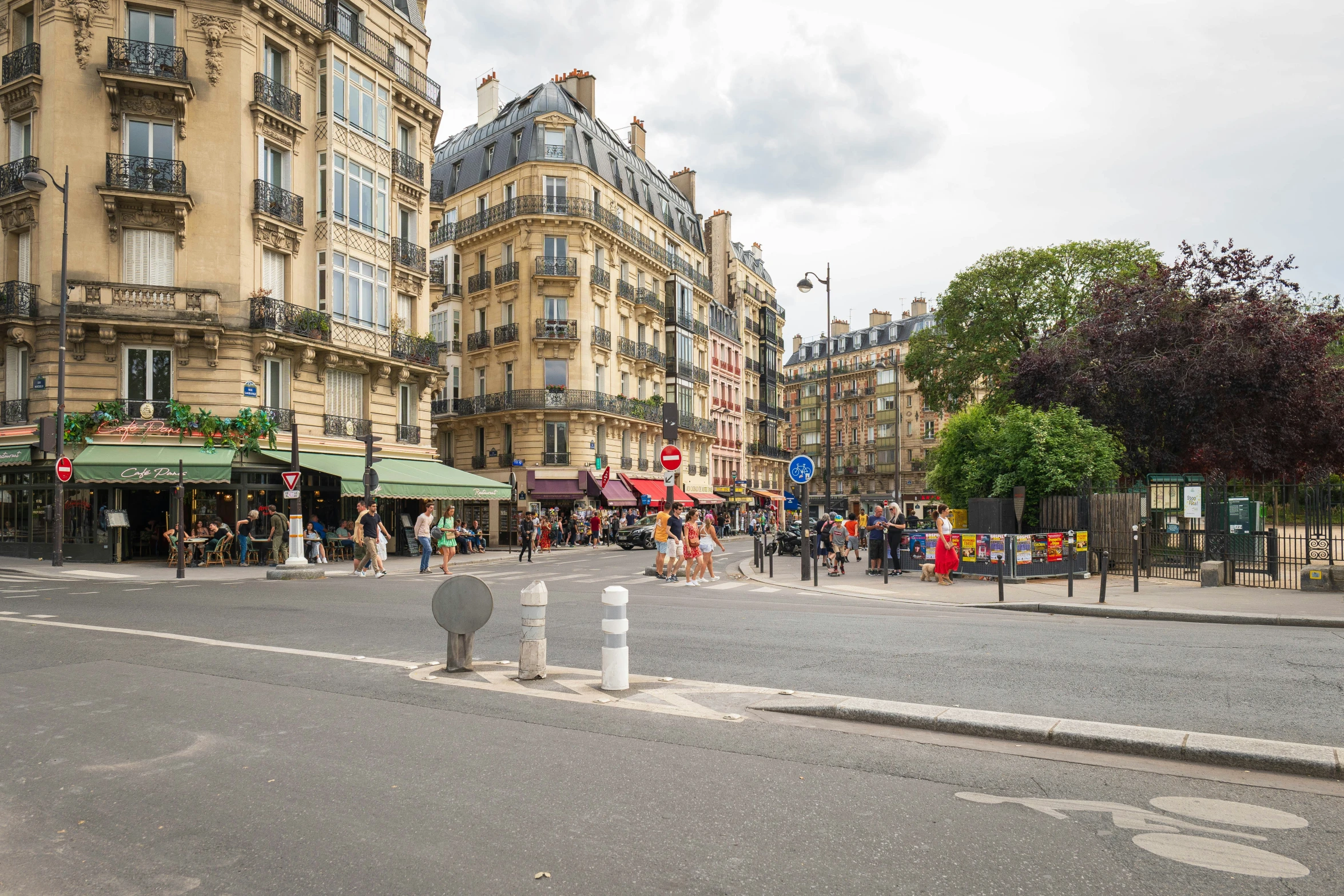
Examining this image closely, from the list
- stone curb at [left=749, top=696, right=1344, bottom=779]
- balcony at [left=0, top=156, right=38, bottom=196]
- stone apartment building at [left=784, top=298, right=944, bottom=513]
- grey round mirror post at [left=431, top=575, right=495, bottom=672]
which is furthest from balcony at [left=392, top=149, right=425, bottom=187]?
stone apartment building at [left=784, top=298, right=944, bottom=513]

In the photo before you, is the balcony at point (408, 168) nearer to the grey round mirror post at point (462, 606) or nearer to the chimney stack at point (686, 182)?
the grey round mirror post at point (462, 606)

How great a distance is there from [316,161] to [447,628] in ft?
83.4

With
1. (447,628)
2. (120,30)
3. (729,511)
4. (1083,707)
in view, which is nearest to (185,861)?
(447,628)

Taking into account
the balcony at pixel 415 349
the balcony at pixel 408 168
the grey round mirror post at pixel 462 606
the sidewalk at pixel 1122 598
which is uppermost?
the balcony at pixel 408 168

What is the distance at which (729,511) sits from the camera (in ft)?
202

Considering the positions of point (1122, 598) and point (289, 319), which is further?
point (289, 319)

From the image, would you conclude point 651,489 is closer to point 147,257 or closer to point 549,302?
point 549,302

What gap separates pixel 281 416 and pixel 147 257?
564 cm

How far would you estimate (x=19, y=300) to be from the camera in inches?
954

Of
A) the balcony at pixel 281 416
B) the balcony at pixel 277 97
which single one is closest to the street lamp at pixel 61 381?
the balcony at pixel 281 416

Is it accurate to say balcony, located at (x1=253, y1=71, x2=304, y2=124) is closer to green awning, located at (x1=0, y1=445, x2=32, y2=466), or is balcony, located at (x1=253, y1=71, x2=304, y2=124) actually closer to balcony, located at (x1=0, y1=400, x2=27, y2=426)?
balcony, located at (x1=0, y1=400, x2=27, y2=426)

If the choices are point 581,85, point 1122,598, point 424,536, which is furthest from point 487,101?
point 1122,598

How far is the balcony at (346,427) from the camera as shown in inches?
1097

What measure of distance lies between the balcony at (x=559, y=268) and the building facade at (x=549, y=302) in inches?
3.4
